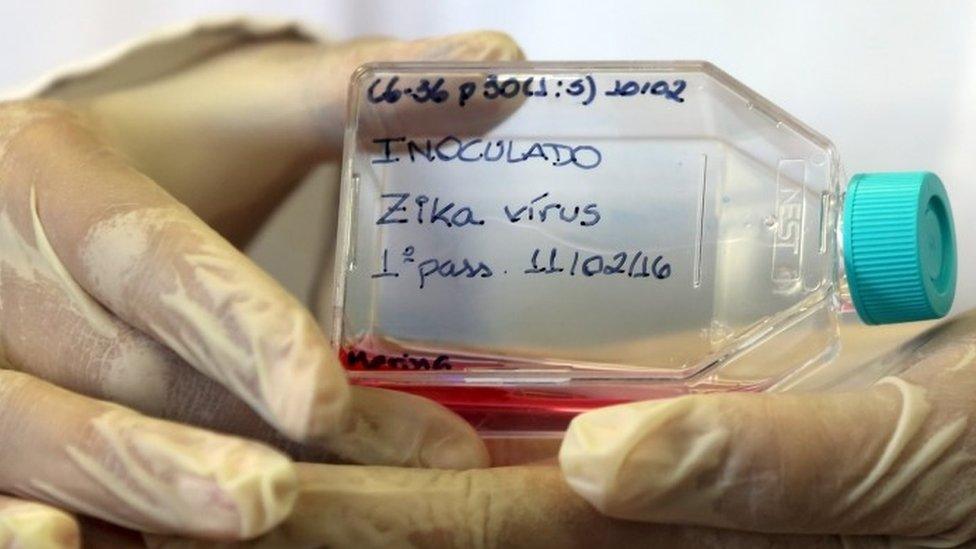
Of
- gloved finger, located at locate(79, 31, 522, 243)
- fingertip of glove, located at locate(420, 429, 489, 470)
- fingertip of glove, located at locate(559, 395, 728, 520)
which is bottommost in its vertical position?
fingertip of glove, located at locate(420, 429, 489, 470)

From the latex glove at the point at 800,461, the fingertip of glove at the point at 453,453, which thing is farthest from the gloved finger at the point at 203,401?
the latex glove at the point at 800,461

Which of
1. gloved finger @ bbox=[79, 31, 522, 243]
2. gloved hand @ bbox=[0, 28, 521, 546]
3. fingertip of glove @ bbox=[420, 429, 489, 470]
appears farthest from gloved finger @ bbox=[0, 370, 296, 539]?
gloved finger @ bbox=[79, 31, 522, 243]

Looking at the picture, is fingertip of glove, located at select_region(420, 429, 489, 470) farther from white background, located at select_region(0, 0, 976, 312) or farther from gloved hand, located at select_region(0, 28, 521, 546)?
white background, located at select_region(0, 0, 976, 312)

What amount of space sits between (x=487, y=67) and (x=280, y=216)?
0.29 meters

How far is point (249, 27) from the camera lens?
2.39ft

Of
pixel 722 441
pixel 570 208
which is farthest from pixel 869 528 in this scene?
pixel 570 208

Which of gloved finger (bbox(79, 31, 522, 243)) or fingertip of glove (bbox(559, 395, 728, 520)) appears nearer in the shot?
fingertip of glove (bbox(559, 395, 728, 520))

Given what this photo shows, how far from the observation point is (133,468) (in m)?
0.44

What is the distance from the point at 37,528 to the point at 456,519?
18 cm

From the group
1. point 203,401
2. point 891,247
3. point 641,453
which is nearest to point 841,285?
point 891,247

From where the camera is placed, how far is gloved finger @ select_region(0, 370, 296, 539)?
0.41m

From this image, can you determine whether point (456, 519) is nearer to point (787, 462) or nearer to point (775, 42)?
point (787, 462)

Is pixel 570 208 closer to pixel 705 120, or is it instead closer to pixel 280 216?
pixel 705 120

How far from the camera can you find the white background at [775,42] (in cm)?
68
